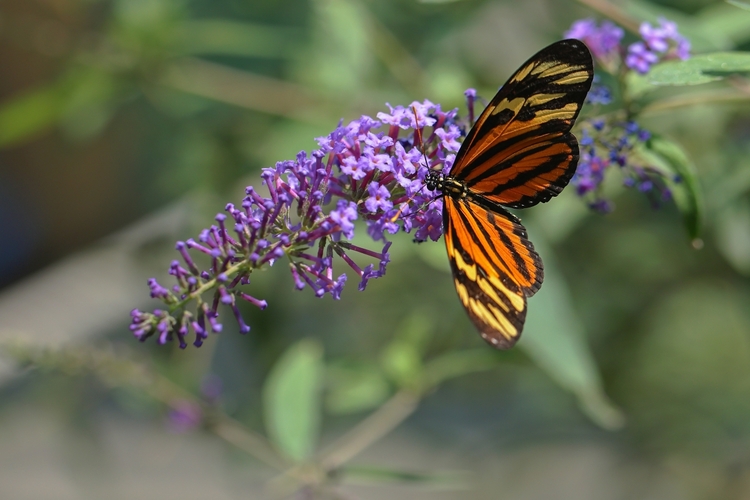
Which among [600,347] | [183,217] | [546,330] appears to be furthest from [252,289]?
[600,347]

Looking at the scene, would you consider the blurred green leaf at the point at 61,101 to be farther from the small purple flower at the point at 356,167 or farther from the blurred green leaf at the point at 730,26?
the blurred green leaf at the point at 730,26

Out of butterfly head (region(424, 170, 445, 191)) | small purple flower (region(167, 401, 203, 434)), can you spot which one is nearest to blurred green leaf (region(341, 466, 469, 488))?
small purple flower (region(167, 401, 203, 434))

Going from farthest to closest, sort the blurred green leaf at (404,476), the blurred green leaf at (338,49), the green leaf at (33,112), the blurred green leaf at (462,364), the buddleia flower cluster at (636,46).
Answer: the green leaf at (33,112)
the blurred green leaf at (338,49)
the blurred green leaf at (462,364)
the blurred green leaf at (404,476)
the buddleia flower cluster at (636,46)

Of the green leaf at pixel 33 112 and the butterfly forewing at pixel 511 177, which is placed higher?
the green leaf at pixel 33 112

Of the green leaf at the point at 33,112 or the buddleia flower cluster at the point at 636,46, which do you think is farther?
the green leaf at the point at 33,112

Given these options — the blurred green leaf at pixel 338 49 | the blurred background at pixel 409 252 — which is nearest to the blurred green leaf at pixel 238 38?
the blurred background at pixel 409 252

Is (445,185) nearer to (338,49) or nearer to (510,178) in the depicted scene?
(510,178)

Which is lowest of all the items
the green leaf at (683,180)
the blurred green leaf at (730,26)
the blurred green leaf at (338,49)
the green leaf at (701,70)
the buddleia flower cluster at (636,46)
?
the green leaf at (683,180)

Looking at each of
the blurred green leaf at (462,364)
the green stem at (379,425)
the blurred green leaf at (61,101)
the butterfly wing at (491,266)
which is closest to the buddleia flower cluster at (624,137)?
the butterfly wing at (491,266)

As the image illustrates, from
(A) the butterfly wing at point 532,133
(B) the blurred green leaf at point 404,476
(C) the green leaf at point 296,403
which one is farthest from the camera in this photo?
(C) the green leaf at point 296,403
